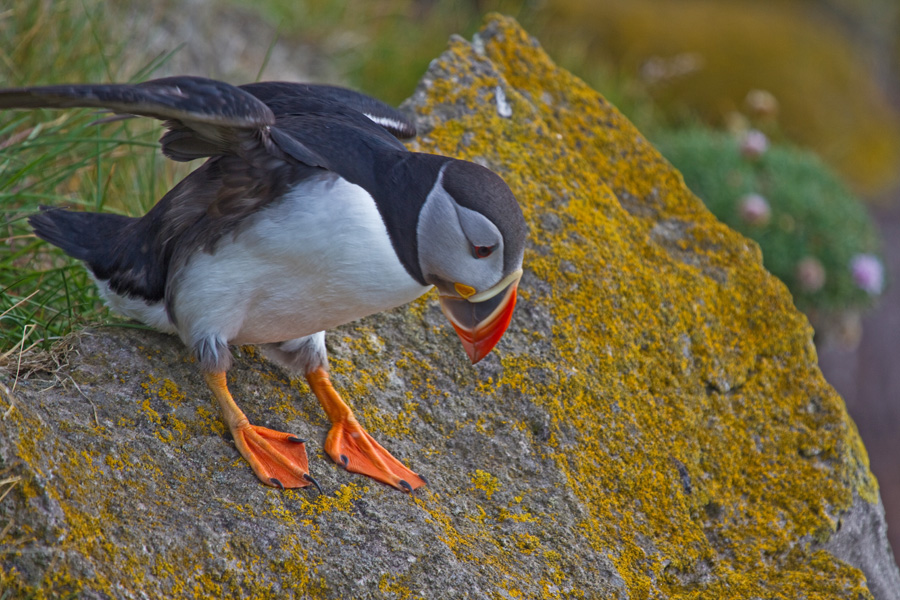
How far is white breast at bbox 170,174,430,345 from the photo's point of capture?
2.60 meters

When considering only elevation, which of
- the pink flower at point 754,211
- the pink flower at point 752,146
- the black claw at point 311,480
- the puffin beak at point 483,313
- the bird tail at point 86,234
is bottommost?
the pink flower at point 754,211

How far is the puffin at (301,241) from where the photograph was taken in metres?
2.59

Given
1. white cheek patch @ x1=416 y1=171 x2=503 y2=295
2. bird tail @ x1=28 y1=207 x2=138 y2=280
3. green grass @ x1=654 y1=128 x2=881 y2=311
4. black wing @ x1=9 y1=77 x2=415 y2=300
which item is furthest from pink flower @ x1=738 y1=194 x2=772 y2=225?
bird tail @ x1=28 y1=207 x2=138 y2=280

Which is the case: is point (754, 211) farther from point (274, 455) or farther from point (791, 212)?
point (274, 455)

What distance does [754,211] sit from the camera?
6098 millimetres

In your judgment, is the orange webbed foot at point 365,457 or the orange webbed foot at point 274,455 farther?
the orange webbed foot at point 365,457

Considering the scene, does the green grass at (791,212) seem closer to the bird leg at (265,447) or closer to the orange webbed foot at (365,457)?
the orange webbed foot at (365,457)

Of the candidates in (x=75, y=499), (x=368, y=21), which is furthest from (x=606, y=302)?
(x=368, y=21)

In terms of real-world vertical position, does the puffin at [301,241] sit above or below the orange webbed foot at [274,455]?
above

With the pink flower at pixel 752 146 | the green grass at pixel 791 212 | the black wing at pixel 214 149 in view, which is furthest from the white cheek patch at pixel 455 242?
the pink flower at pixel 752 146

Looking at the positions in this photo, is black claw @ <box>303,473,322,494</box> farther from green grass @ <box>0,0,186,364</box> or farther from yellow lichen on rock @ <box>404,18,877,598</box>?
green grass @ <box>0,0,186,364</box>

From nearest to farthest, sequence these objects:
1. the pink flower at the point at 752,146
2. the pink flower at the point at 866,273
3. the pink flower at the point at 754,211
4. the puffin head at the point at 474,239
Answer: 1. the puffin head at the point at 474,239
2. the pink flower at the point at 754,211
3. the pink flower at the point at 866,273
4. the pink flower at the point at 752,146

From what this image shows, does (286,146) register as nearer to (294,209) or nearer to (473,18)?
(294,209)

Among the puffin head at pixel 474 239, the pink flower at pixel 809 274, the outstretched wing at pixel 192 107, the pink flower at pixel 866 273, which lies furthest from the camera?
the pink flower at pixel 866 273
